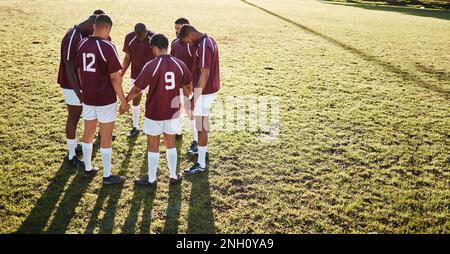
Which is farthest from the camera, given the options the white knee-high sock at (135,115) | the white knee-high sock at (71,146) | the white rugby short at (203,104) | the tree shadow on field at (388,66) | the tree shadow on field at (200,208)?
the tree shadow on field at (388,66)

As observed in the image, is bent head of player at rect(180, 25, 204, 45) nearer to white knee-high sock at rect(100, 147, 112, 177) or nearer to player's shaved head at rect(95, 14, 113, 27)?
player's shaved head at rect(95, 14, 113, 27)

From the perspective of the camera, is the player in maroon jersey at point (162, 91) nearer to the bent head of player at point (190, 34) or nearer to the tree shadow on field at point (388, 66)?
the bent head of player at point (190, 34)

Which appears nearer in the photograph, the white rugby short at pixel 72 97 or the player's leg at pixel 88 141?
the player's leg at pixel 88 141

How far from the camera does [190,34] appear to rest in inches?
238

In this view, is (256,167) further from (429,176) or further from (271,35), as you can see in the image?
(271,35)

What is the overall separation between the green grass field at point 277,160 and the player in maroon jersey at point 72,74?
0.48 meters

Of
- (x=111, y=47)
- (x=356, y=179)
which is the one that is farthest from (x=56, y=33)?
(x=356, y=179)

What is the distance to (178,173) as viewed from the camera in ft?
21.7

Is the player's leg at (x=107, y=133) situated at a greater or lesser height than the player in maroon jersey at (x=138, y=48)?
lesser

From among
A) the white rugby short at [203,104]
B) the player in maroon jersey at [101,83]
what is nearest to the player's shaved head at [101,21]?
the player in maroon jersey at [101,83]

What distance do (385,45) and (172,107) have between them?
→ 53.0 ft

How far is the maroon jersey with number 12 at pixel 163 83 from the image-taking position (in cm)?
546

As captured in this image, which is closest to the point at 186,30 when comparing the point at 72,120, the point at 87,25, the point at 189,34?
the point at 189,34

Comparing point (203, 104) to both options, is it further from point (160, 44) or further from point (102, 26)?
point (102, 26)
